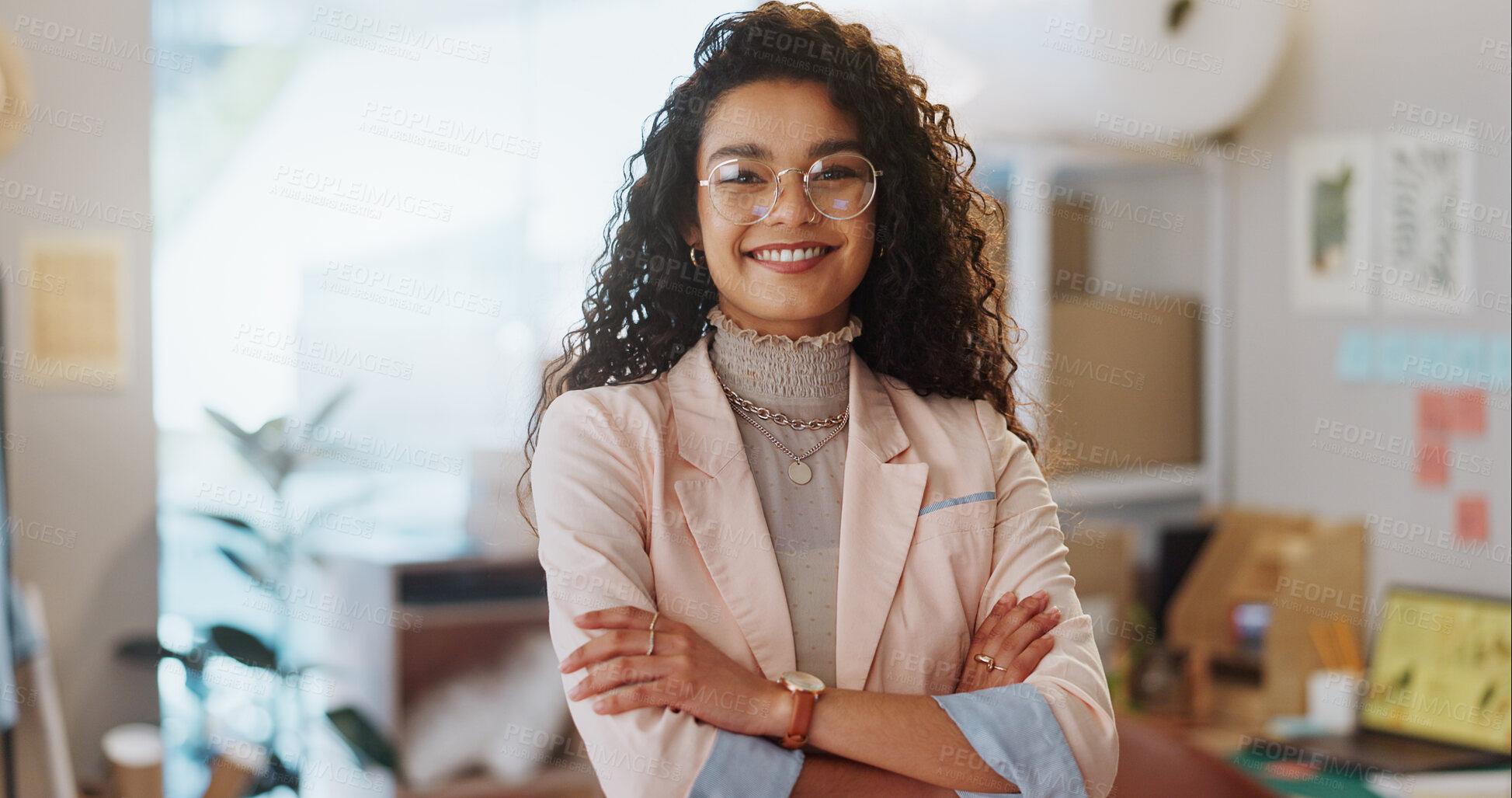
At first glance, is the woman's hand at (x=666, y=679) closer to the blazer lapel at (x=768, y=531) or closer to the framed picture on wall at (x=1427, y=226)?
the blazer lapel at (x=768, y=531)

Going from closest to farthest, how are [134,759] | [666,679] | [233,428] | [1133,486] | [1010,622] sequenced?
[666,679] → [1010,622] → [233,428] → [134,759] → [1133,486]

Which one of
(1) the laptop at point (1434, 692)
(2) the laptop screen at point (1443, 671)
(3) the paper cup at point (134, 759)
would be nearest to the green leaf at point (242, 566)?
(3) the paper cup at point (134, 759)

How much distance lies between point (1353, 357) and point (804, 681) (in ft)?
7.73

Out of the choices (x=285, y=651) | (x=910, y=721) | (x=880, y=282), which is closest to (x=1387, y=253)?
(x=880, y=282)

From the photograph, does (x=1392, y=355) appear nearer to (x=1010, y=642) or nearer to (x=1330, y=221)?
(x=1330, y=221)

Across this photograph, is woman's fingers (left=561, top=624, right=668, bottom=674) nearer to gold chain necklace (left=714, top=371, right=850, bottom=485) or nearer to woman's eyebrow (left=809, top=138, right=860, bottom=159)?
gold chain necklace (left=714, top=371, right=850, bottom=485)

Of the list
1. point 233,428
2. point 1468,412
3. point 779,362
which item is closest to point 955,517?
point 779,362

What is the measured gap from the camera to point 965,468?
128 cm

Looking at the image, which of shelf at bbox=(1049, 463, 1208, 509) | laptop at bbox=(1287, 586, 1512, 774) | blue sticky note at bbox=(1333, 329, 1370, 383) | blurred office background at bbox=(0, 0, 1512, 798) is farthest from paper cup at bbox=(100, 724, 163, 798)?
blue sticky note at bbox=(1333, 329, 1370, 383)

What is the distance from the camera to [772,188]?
3.86 feet

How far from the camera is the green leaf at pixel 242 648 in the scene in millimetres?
2520

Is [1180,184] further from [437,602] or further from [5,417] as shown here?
[5,417]

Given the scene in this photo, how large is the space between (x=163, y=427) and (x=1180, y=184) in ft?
8.80

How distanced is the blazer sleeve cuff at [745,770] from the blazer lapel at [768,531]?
8 cm
